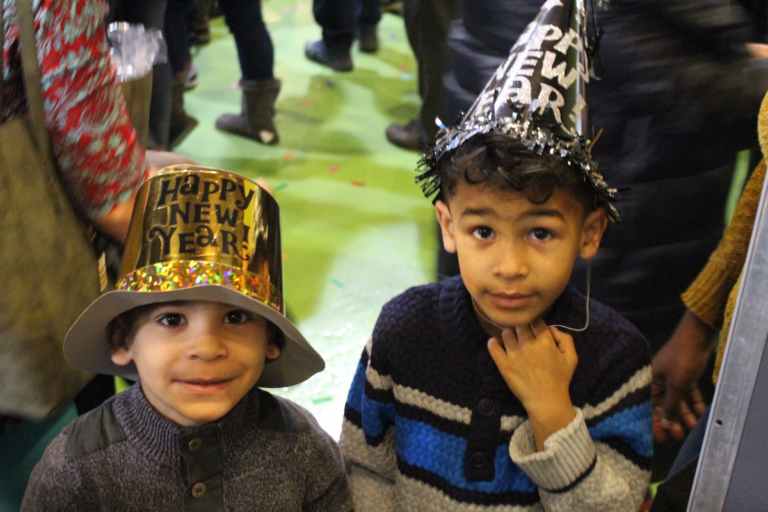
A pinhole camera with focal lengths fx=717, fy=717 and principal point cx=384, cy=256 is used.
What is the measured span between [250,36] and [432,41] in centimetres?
82

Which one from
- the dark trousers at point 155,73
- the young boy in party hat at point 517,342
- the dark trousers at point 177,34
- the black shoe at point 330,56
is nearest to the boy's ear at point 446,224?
the young boy in party hat at point 517,342

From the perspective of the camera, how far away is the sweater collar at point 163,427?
1.01 metres

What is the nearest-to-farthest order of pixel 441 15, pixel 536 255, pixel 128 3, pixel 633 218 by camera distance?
pixel 536 255 < pixel 633 218 < pixel 128 3 < pixel 441 15

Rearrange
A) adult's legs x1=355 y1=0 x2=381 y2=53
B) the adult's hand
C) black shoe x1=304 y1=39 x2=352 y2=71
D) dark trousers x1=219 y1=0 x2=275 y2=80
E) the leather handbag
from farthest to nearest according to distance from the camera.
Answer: adult's legs x1=355 y1=0 x2=381 y2=53 < black shoe x1=304 y1=39 x2=352 y2=71 < dark trousers x1=219 y1=0 x2=275 y2=80 < the adult's hand < the leather handbag

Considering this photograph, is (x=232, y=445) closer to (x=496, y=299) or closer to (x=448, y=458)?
(x=448, y=458)

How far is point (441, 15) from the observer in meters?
3.10

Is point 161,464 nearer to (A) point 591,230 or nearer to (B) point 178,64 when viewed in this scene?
(A) point 591,230

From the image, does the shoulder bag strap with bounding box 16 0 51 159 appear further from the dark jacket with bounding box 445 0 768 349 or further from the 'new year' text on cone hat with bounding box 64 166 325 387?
the dark jacket with bounding box 445 0 768 349

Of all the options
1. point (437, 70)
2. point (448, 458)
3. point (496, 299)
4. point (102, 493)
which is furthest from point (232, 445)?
point (437, 70)

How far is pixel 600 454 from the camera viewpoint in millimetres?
1040

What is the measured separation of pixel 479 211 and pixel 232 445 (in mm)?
497

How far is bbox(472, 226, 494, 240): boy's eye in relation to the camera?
97 centimetres

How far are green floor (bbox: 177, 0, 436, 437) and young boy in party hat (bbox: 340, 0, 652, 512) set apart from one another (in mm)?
868

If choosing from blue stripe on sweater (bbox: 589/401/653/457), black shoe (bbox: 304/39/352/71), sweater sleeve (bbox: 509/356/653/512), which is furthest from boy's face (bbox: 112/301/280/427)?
black shoe (bbox: 304/39/352/71)
